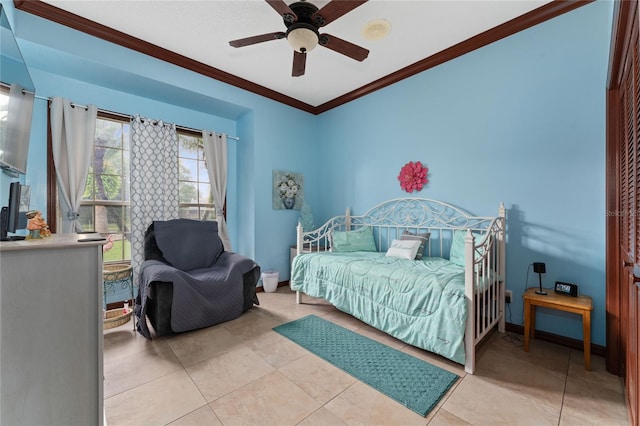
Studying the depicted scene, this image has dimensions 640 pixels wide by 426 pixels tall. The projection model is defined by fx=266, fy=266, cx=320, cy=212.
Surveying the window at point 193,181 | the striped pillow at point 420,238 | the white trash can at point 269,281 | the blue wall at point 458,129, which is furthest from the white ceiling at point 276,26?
the white trash can at point 269,281

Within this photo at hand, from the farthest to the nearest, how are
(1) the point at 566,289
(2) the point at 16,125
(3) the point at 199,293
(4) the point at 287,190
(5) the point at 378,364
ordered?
(4) the point at 287,190 < (3) the point at 199,293 < (1) the point at 566,289 < (5) the point at 378,364 < (2) the point at 16,125

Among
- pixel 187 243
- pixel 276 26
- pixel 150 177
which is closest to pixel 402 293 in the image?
pixel 187 243

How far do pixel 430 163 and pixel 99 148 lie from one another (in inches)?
150

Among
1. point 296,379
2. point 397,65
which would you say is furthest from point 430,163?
point 296,379

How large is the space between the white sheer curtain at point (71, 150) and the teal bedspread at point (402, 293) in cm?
257

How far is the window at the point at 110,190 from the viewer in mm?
3018

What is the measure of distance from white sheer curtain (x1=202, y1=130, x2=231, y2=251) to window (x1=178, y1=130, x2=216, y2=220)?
171 mm

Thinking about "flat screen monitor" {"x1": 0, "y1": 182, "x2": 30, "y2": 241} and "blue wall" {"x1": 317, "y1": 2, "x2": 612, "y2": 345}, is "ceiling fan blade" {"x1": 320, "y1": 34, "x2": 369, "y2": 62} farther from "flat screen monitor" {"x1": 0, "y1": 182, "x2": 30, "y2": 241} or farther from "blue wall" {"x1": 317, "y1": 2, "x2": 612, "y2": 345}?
"flat screen monitor" {"x1": 0, "y1": 182, "x2": 30, "y2": 241}

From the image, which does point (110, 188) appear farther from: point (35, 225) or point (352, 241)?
point (352, 241)

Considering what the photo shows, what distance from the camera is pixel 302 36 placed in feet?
6.49

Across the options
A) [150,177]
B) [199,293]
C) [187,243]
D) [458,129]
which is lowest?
[199,293]

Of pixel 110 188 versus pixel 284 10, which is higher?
pixel 284 10

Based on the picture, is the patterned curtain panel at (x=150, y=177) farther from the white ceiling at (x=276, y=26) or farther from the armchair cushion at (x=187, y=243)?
the white ceiling at (x=276, y=26)

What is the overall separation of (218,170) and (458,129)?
3.07 metres
